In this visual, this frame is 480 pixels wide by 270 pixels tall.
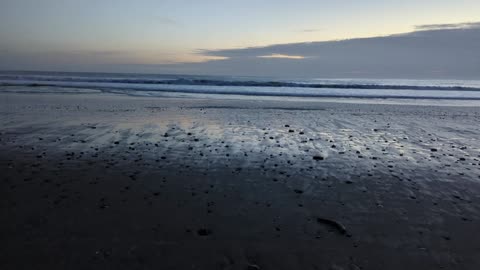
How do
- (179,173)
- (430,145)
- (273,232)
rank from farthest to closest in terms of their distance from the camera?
(430,145), (179,173), (273,232)

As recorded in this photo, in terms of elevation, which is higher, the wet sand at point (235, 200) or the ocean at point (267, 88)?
the ocean at point (267, 88)

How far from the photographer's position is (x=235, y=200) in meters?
5.87

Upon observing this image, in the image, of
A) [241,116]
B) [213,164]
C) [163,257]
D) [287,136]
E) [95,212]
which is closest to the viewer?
[163,257]

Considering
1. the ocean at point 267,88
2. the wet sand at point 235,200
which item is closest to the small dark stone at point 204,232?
the wet sand at point 235,200

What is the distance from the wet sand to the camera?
4.13 m

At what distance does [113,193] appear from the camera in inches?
240

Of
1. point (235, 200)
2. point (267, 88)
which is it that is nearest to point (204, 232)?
point (235, 200)

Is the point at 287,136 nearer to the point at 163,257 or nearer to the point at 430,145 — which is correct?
the point at 430,145

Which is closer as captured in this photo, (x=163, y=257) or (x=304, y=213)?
(x=163, y=257)

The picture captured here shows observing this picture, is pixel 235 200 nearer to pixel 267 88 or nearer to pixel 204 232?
Result: pixel 204 232

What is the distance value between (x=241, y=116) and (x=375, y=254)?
12739 mm

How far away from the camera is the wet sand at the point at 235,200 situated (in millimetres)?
4129

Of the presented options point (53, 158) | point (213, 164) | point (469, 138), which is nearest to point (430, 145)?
point (469, 138)

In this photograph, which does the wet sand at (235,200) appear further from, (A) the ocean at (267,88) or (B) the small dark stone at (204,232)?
(A) the ocean at (267,88)
